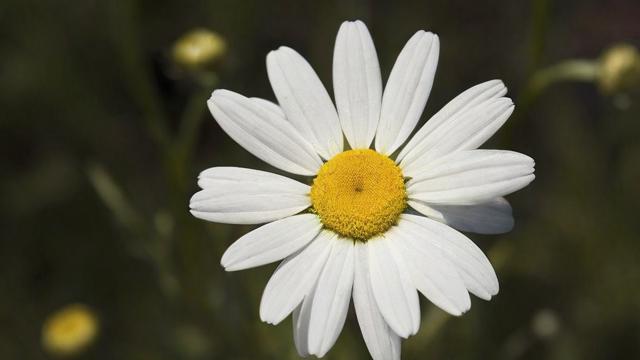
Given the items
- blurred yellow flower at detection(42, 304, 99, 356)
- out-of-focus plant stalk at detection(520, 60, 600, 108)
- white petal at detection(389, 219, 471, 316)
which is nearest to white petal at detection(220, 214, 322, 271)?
white petal at detection(389, 219, 471, 316)

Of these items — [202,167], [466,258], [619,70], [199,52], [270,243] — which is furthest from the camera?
[202,167]

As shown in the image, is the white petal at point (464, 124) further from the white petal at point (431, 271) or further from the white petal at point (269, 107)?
the white petal at point (269, 107)

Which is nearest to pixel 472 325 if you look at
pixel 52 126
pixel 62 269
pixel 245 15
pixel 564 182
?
pixel 564 182

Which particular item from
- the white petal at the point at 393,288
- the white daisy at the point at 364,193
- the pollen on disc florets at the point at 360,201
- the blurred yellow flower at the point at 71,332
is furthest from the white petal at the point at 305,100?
the blurred yellow flower at the point at 71,332

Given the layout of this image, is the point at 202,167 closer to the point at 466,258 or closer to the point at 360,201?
the point at 360,201

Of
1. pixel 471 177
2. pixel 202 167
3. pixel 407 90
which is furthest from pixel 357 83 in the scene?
pixel 202 167

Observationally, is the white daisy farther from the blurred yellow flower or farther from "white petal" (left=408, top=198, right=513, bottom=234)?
the blurred yellow flower

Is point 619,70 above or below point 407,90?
below
